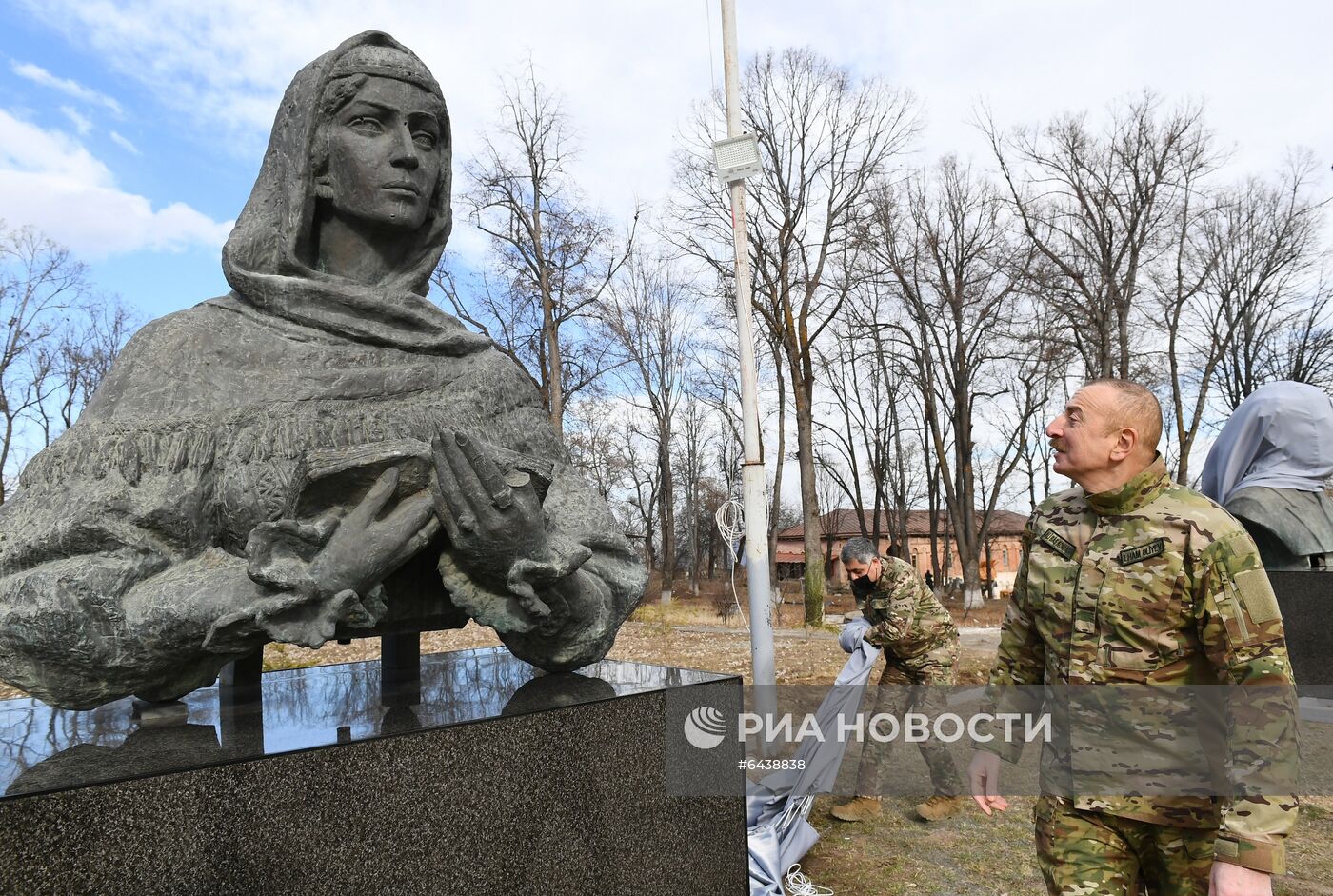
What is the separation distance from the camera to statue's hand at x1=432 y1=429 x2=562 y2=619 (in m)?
2.54

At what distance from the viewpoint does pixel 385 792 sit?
8.06 ft

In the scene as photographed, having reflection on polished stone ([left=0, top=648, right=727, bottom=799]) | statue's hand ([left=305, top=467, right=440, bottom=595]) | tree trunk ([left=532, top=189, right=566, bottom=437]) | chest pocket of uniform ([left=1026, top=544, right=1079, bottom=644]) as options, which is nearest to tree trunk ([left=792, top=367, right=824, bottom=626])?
tree trunk ([left=532, top=189, right=566, bottom=437])

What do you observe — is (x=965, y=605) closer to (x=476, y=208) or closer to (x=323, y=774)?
(x=476, y=208)

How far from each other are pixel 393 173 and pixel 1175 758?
3017 mm

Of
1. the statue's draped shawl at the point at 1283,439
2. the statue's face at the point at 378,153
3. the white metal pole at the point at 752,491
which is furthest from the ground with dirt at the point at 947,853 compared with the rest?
the statue's face at the point at 378,153

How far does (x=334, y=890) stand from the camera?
234 cm

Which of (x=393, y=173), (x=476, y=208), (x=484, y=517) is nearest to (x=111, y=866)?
(x=484, y=517)

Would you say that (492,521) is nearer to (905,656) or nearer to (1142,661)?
(1142,661)

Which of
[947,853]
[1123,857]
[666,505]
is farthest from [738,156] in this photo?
[666,505]

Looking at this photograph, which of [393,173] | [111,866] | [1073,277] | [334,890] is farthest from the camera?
[1073,277]

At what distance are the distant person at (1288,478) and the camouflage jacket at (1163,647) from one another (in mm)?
5390

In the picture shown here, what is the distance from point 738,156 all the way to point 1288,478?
17.6 feet

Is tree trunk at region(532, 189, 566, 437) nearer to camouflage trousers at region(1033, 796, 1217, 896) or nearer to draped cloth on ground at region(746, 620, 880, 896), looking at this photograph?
draped cloth on ground at region(746, 620, 880, 896)

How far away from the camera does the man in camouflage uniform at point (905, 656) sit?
5863mm
